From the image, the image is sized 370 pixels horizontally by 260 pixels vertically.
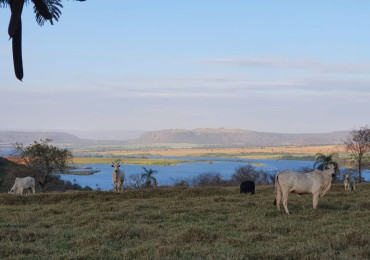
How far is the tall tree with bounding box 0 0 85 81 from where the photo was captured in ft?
10.6

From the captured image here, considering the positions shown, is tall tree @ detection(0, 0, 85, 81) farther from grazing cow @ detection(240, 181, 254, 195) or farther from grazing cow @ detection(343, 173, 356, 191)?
grazing cow @ detection(343, 173, 356, 191)

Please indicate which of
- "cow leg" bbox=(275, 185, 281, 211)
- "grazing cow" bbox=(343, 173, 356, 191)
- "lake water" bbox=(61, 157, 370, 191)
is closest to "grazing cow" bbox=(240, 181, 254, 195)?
"grazing cow" bbox=(343, 173, 356, 191)

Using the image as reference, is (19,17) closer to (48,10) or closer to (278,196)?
(48,10)

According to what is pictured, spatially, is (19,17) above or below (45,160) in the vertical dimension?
above

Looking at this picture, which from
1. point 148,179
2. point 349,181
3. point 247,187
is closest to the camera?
point 247,187

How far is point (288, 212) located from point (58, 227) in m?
6.60

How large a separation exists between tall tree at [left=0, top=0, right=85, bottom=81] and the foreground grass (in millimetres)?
4878

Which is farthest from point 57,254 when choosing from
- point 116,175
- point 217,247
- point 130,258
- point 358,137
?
point 358,137

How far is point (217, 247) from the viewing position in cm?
853

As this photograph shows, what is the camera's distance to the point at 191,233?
9586 mm

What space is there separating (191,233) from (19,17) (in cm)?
712

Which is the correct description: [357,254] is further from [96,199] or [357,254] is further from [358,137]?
[358,137]

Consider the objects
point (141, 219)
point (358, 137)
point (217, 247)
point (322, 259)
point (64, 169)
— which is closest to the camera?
point (322, 259)

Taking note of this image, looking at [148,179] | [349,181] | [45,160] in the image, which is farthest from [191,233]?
[148,179]
